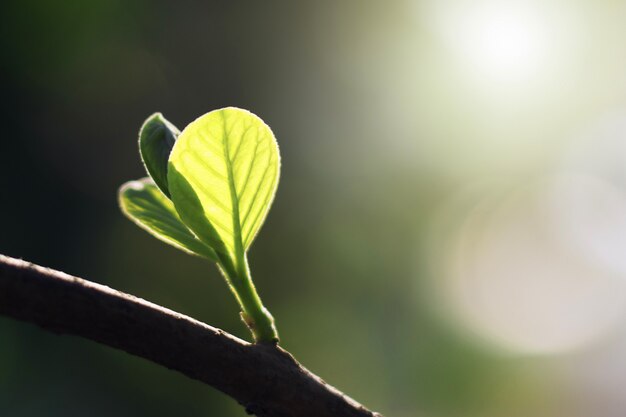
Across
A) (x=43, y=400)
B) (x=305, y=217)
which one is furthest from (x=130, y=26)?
(x=43, y=400)

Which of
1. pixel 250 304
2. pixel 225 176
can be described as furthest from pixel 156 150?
pixel 250 304

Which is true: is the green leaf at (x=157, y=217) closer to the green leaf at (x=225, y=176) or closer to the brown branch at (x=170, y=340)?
the green leaf at (x=225, y=176)

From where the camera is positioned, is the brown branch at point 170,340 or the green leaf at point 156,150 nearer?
the brown branch at point 170,340

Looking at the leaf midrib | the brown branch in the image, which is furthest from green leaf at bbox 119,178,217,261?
the brown branch

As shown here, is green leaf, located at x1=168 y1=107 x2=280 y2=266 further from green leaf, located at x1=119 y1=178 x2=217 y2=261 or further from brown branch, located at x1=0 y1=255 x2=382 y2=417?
brown branch, located at x1=0 y1=255 x2=382 y2=417

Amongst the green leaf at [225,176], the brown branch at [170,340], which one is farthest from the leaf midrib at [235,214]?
the brown branch at [170,340]
